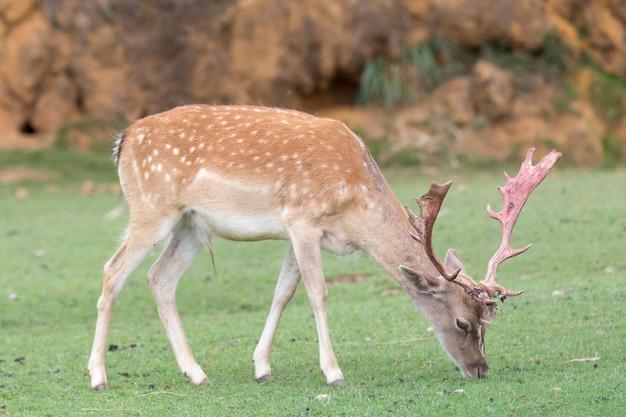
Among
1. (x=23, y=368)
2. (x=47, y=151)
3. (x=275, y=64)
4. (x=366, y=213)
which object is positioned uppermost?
(x=366, y=213)

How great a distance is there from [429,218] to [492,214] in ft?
1.99

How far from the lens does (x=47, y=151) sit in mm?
20062

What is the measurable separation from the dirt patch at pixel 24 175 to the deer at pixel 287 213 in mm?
11863

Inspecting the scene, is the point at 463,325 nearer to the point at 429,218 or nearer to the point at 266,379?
the point at 429,218

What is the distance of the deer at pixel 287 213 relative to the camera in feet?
22.9

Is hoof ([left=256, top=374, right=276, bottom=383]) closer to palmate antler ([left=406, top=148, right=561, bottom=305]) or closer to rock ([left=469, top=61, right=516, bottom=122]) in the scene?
palmate antler ([left=406, top=148, right=561, bottom=305])

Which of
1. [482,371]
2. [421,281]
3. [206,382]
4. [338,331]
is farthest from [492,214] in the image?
[206,382]

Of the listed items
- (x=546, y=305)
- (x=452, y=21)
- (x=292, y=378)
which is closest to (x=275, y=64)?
(x=452, y=21)

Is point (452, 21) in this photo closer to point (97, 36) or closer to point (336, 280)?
point (97, 36)

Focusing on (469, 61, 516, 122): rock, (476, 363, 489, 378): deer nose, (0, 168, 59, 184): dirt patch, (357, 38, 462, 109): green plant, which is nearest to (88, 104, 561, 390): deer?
(476, 363, 489, 378): deer nose

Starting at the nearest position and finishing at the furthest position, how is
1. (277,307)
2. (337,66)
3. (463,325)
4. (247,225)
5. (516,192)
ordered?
(463,325) < (516,192) < (247,225) < (277,307) < (337,66)

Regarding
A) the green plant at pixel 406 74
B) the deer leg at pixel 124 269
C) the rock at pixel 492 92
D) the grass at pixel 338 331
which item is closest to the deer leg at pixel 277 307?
the grass at pixel 338 331

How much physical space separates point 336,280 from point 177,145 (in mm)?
3849

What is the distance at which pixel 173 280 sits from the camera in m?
7.88
